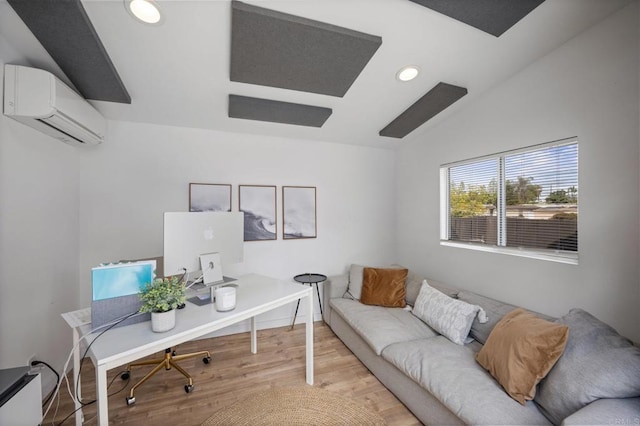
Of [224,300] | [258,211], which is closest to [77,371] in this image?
[224,300]

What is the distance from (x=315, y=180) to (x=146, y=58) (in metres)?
2.01

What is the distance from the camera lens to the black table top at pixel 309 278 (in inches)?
111

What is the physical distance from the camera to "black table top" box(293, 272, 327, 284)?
9.26 ft

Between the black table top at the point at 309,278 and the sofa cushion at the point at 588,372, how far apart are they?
6.45 ft

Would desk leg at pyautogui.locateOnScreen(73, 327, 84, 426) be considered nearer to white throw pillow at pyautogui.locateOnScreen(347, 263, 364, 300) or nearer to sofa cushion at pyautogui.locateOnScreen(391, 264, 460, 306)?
white throw pillow at pyautogui.locateOnScreen(347, 263, 364, 300)

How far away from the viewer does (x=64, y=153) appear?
6.81 feet

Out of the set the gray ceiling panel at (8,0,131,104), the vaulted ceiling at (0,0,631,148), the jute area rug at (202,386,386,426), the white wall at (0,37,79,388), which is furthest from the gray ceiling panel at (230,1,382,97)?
the jute area rug at (202,386,386,426)

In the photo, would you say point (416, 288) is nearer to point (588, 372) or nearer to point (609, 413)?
point (588, 372)

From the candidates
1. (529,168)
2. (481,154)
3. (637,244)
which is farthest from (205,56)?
(637,244)

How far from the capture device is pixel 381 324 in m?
2.25

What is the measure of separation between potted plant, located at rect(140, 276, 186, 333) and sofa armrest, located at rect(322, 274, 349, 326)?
1.90 meters

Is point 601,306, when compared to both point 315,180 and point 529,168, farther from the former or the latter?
point 315,180

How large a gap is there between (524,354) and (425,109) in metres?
2.18

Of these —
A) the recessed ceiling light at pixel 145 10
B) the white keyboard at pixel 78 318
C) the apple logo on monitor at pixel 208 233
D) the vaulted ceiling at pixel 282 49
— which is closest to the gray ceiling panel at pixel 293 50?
the vaulted ceiling at pixel 282 49
